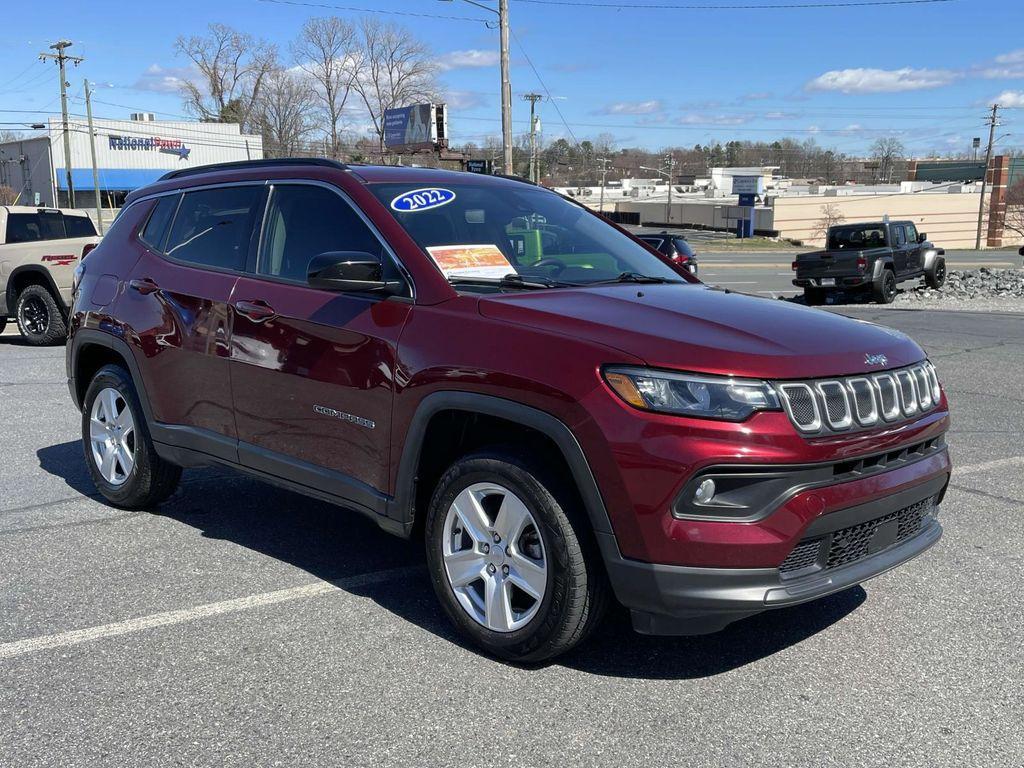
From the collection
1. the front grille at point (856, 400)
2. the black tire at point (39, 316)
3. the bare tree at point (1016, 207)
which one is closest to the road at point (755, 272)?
the black tire at point (39, 316)

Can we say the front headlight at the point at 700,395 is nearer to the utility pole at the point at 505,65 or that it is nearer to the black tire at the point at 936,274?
the black tire at the point at 936,274

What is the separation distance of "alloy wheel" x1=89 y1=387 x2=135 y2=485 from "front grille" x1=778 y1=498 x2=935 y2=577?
3.77 m

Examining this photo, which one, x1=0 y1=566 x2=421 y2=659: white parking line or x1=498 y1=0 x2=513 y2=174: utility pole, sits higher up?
x1=498 y1=0 x2=513 y2=174: utility pole

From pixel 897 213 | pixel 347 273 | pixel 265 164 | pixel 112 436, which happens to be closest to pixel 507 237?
pixel 347 273

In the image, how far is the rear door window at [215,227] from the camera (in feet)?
15.8

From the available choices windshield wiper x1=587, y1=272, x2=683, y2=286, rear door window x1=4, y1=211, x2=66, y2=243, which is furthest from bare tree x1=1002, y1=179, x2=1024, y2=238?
windshield wiper x1=587, y1=272, x2=683, y2=286

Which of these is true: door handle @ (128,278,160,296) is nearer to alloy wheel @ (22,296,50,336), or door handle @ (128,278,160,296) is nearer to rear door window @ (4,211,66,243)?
alloy wheel @ (22,296,50,336)

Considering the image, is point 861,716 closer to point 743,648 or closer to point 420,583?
point 743,648

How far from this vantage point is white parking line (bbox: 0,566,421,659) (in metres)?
3.81

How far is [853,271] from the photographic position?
71.8ft

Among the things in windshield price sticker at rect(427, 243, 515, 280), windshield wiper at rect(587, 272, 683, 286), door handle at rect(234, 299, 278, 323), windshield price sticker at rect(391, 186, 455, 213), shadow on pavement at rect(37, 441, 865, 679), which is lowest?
shadow on pavement at rect(37, 441, 865, 679)

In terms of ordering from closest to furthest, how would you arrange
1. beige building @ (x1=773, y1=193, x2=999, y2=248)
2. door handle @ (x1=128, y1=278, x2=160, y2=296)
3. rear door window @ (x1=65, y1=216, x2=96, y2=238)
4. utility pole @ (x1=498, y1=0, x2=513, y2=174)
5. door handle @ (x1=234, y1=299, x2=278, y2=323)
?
door handle @ (x1=234, y1=299, x2=278, y2=323), door handle @ (x1=128, y1=278, x2=160, y2=296), rear door window @ (x1=65, y1=216, x2=96, y2=238), utility pole @ (x1=498, y1=0, x2=513, y2=174), beige building @ (x1=773, y1=193, x2=999, y2=248)

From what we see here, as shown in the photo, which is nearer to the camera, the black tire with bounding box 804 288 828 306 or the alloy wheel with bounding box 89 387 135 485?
the alloy wheel with bounding box 89 387 135 485

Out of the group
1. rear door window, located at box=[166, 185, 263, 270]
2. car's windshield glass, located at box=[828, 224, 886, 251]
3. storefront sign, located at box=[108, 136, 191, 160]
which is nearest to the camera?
rear door window, located at box=[166, 185, 263, 270]
